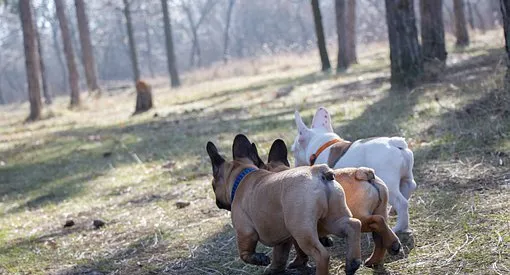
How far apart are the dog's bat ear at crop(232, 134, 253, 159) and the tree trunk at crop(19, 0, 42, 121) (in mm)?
18590

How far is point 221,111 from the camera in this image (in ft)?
55.1

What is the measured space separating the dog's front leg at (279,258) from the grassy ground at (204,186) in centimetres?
20

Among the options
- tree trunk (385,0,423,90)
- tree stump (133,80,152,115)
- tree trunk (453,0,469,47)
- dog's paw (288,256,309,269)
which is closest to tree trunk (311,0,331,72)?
tree trunk (453,0,469,47)

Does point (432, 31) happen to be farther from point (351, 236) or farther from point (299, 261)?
point (351, 236)

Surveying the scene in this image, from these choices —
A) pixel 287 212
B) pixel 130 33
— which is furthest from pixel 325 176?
pixel 130 33

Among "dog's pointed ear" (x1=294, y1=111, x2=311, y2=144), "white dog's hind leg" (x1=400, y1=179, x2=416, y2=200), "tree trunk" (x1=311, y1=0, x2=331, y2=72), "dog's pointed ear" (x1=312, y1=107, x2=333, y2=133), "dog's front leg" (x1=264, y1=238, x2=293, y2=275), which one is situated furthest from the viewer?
"tree trunk" (x1=311, y1=0, x2=331, y2=72)

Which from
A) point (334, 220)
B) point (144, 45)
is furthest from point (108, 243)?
point (144, 45)

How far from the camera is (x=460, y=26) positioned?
79.9 feet

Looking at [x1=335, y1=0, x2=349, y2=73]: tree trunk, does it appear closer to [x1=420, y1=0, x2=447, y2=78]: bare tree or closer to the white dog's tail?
[x1=420, y1=0, x2=447, y2=78]: bare tree

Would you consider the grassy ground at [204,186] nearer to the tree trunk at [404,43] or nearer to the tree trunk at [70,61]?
the tree trunk at [404,43]

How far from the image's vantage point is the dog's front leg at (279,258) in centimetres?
443

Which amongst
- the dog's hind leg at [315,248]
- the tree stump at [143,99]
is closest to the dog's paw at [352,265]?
the dog's hind leg at [315,248]

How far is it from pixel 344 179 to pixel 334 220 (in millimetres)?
419

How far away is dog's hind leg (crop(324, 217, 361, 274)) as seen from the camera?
3777 mm
